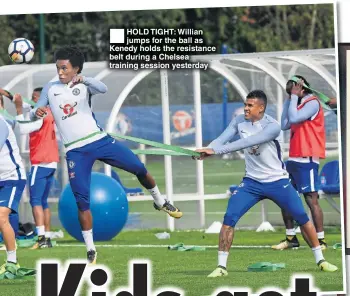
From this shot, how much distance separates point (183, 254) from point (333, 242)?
151 centimetres

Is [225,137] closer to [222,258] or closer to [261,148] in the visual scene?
[261,148]

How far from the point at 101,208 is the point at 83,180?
1182 millimetres

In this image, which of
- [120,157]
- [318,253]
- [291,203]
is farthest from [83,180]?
[318,253]

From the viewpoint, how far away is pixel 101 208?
10508 millimetres

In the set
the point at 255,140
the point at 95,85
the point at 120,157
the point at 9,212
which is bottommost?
the point at 9,212

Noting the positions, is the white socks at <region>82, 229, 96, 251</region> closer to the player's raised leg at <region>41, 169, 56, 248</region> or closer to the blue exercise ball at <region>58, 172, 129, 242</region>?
the blue exercise ball at <region>58, 172, 129, 242</region>

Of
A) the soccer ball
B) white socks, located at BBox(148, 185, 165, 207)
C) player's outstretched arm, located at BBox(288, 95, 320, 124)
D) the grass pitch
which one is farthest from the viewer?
player's outstretched arm, located at BBox(288, 95, 320, 124)

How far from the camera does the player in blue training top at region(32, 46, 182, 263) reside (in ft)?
30.7

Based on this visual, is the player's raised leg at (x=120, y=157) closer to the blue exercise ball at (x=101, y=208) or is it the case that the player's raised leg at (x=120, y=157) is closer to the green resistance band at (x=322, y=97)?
the blue exercise ball at (x=101, y=208)

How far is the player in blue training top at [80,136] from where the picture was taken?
30.7ft

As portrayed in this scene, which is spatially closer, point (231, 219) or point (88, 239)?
point (231, 219)

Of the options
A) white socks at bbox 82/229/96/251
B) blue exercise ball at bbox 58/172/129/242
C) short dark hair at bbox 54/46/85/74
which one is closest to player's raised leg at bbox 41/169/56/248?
blue exercise ball at bbox 58/172/129/242

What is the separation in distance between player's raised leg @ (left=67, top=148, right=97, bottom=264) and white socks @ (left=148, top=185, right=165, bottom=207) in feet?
1.85

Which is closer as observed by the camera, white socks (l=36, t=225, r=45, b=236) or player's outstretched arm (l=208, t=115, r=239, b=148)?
player's outstretched arm (l=208, t=115, r=239, b=148)
